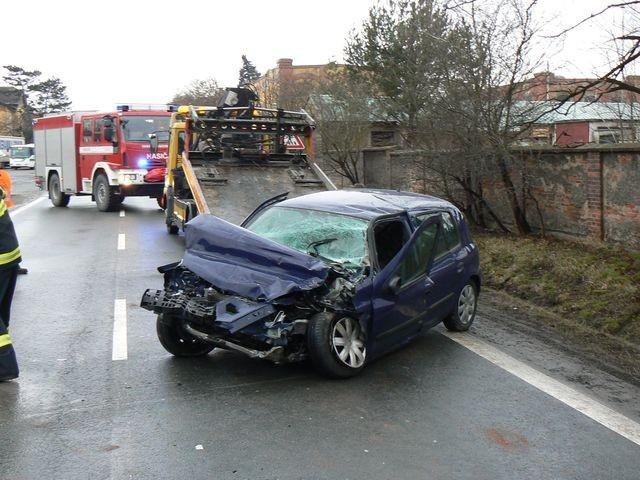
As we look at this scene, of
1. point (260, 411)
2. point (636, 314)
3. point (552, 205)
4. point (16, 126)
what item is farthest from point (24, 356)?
point (16, 126)

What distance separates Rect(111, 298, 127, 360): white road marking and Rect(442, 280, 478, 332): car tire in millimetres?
3423

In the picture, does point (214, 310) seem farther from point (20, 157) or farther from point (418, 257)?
point (20, 157)

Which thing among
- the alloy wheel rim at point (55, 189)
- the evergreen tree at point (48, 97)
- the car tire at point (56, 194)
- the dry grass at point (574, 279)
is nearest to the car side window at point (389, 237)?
the dry grass at point (574, 279)

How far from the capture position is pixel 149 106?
19.8 m

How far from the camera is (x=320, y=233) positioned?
6.50 meters

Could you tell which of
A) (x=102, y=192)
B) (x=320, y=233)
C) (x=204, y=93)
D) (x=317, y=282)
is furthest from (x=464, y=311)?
(x=204, y=93)

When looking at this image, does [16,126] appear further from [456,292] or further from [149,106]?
[456,292]

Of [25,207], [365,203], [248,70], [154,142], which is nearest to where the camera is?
[365,203]

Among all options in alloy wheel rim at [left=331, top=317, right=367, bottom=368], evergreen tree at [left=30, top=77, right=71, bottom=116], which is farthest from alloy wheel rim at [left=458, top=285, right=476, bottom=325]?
evergreen tree at [left=30, top=77, right=71, bottom=116]

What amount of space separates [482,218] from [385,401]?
9425 mm

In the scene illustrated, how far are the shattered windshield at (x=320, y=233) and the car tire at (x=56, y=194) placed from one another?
17.1m

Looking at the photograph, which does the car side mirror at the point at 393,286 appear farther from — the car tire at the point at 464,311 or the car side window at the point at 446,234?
the car tire at the point at 464,311

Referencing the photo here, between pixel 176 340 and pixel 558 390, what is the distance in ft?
11.1

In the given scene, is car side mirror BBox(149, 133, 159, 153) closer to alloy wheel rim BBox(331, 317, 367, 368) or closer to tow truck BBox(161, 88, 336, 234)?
tow truck BBox(161, 88, 336, 234)
